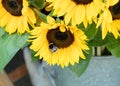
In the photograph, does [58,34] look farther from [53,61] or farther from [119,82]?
[119,82]

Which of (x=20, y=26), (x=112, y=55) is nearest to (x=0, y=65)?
(x=20, y=26)

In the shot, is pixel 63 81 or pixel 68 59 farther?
pixel 63 81

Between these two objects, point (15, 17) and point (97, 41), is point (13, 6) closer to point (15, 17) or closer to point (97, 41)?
point (15, 17)

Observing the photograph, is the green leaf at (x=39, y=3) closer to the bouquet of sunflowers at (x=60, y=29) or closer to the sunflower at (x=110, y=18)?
the bouquet of sunflowers at (x=60, y=29)

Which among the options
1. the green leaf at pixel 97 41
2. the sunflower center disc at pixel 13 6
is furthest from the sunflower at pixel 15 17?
the green leaf at pixel 97 41

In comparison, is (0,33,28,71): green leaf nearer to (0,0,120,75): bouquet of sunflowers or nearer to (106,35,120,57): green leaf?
(0,0,120,75): bouquet of sunflowers

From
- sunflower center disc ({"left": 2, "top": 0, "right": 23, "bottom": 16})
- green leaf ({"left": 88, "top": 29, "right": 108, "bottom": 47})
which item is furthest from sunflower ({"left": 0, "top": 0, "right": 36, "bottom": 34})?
green leaf ({"left": 88, "top": 29, "right": 108, "bottom": 47})

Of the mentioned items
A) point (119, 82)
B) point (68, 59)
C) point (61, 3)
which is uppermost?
point (61, 3)

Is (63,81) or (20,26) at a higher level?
(20,26)
